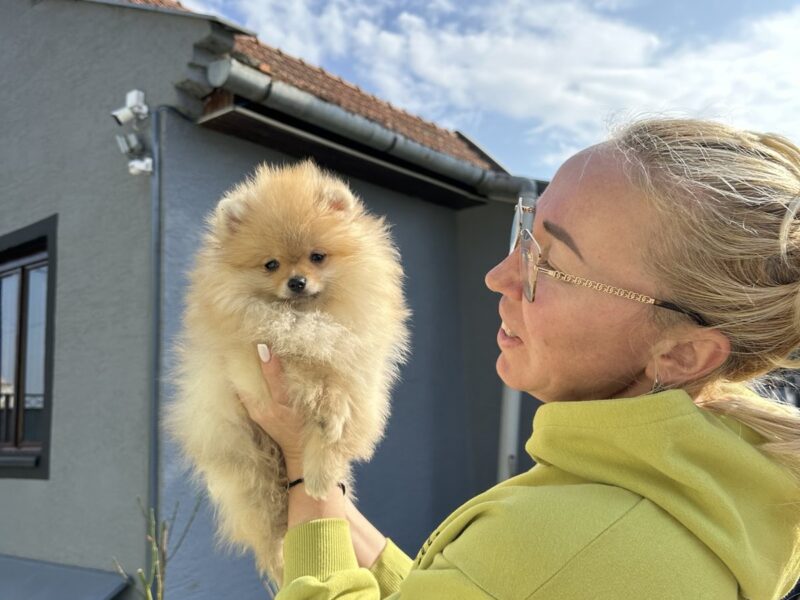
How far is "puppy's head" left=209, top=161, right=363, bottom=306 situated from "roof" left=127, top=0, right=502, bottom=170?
2.72 m

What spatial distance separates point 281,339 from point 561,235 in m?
1.03

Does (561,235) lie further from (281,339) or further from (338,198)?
(338,198)

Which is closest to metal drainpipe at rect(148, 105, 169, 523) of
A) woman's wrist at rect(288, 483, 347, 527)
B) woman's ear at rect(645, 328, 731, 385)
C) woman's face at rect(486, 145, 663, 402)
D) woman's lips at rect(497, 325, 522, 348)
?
woman's wrist at rect(288, 483, 347, 527)

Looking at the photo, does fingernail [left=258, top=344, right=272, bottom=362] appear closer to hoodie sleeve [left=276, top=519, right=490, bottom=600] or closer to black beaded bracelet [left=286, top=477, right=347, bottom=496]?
black beaded bracelet [left=286, top=477, right=347, bottom=496]

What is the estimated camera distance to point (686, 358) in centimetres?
117

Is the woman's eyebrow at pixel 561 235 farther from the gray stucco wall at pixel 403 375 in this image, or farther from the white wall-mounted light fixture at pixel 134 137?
the white wall-mounted light fixture at pixel 134 137

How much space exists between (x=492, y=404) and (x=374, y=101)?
3350mm

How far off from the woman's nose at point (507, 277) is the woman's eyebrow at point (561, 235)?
0.11m

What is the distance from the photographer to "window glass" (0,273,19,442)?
20.7 feet

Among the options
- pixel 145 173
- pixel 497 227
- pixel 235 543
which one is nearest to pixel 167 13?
pixel 145 173

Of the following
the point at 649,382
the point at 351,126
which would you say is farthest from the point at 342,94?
the point at 649,382

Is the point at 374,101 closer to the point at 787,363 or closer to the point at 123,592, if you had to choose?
the point at 123,592

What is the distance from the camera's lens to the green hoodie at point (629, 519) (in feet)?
3.02

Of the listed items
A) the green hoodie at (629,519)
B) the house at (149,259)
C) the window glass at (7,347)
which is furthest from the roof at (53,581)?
the green hoodie at (629,519)
